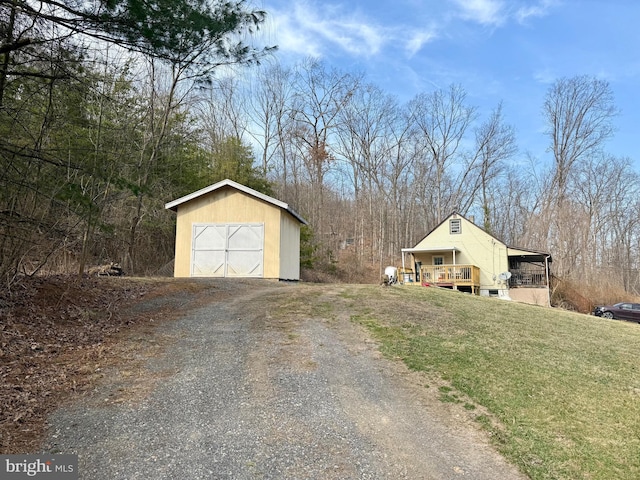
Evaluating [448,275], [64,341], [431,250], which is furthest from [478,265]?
[64,341]

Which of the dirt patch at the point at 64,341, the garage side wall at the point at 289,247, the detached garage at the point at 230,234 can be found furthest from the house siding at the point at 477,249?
the dirt patch at the point at 64,341

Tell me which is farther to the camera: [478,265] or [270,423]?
[478,265]

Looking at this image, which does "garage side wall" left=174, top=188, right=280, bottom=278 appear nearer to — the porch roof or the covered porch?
the covered porch

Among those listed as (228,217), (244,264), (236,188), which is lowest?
(244,264)

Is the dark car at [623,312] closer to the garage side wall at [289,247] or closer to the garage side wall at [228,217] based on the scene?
the garage side wall at [289,247]

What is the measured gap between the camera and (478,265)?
2366 centimetres

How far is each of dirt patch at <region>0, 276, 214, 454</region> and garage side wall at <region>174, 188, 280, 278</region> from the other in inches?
187

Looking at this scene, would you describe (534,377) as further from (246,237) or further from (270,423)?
(246,237)

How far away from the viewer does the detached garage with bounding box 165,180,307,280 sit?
14.4 metres

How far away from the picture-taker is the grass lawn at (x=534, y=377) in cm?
356

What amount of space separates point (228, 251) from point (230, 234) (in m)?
0.60

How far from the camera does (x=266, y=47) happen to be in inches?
242

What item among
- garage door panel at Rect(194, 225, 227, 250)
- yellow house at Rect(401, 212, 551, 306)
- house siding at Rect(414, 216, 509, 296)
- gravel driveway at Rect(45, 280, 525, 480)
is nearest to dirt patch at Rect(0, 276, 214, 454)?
gravel driveway at Rect(45, 280, 525, 480)

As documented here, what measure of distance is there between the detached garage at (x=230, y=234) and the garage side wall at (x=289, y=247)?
4 cm
